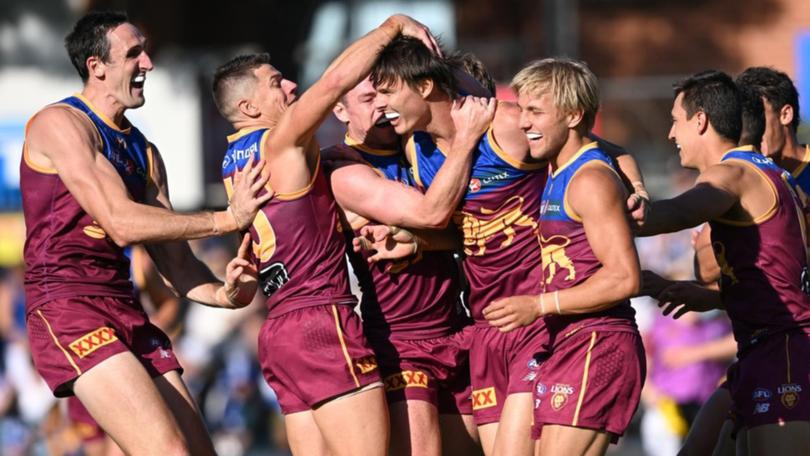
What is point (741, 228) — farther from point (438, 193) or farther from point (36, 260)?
point (36, 260)

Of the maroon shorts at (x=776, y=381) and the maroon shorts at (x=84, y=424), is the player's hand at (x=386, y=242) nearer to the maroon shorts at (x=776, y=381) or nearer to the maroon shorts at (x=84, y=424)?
the maroon shorts at (x=776, y=381)

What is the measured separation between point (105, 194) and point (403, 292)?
155cm

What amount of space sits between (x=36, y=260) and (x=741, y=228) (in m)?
3.49

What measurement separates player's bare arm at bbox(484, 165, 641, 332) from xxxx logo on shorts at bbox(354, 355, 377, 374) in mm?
713

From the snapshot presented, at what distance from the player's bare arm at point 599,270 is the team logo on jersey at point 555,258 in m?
0.18

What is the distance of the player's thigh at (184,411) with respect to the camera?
680 centimetres

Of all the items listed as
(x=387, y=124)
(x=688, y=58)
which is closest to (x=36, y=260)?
(x=387, y=124)

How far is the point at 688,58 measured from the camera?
85.7ft

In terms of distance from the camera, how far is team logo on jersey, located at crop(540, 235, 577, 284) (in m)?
6.11

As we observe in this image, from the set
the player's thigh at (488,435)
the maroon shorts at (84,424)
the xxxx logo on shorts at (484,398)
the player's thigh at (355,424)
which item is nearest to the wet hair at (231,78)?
the player's thigh at (355,424)

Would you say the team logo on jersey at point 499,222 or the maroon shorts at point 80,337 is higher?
the team logo on jersey at point 499,222

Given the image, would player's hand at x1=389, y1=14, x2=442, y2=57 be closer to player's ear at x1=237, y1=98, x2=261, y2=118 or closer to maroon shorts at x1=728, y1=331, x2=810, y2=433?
player's ear at x1=237, y1=98, x2=261, y2=118

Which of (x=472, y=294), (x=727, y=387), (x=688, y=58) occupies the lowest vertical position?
(x=688, y=58)

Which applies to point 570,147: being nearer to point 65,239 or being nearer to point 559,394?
point 559,394
